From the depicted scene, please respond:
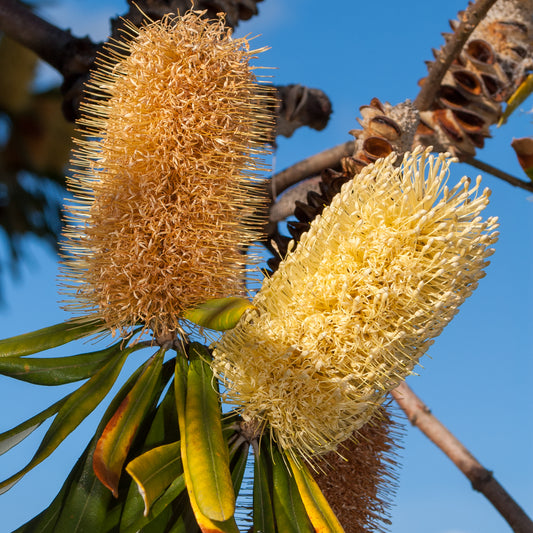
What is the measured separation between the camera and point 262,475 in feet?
3.53

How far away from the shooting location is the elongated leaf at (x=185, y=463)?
0.82m

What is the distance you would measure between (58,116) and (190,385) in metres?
4.61

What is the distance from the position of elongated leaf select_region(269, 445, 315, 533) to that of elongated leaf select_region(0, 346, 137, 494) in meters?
0.32

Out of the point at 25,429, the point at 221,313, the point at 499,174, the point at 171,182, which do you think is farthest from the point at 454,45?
the point at 25,429

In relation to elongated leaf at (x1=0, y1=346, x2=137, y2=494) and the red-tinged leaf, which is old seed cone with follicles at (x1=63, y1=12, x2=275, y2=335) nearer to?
elongated leaf at (x1=0, y1=346, x2=137, y2=494)

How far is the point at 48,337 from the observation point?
3.87ft

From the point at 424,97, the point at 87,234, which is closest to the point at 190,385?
the point at 87,234

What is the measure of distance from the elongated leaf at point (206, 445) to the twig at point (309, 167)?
1162mm

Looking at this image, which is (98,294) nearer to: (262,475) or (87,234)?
(87,234)

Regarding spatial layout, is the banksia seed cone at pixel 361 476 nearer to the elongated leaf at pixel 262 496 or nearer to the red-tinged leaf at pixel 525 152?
the elongated leaf at pixel 262 496

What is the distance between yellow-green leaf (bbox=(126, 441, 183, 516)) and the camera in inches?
33.9

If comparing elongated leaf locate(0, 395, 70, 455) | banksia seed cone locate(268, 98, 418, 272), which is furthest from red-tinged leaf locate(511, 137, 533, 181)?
elongated leaf locate(0, 395, 70, 455)

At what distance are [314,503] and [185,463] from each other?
23 centimetres

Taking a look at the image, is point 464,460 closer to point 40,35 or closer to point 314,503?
point 314,503
